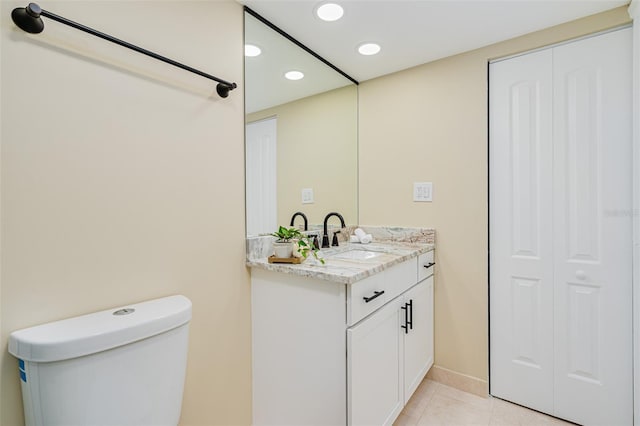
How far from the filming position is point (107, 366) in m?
0.87

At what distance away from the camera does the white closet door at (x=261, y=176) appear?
152 centimetres

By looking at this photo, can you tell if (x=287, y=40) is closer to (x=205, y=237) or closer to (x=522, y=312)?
(x=205, y=237)

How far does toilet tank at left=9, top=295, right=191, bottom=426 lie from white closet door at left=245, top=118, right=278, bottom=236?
0.60m

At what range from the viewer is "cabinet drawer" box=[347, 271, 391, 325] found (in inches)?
47.0

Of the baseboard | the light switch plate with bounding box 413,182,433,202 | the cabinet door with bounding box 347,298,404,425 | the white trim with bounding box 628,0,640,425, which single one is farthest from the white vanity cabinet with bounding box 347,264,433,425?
the white trim with bounding box 628,0,640,425

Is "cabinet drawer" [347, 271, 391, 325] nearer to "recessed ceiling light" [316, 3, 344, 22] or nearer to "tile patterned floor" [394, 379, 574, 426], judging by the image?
"tile patterned floor" [394, 379, 574, 426]

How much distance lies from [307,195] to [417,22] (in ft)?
3.60

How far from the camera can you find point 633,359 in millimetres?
1462

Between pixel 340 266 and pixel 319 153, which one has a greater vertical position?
pixel 319 153

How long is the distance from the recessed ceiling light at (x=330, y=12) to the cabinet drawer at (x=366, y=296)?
4.14 feet

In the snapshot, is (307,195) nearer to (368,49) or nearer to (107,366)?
(368,49)

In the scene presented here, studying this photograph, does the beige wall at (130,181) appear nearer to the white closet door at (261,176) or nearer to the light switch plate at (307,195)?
the white closet door at (261,176)

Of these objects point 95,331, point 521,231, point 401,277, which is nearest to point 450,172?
point 521,231

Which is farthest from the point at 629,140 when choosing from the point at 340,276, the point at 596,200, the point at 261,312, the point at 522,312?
the point at 261,312
